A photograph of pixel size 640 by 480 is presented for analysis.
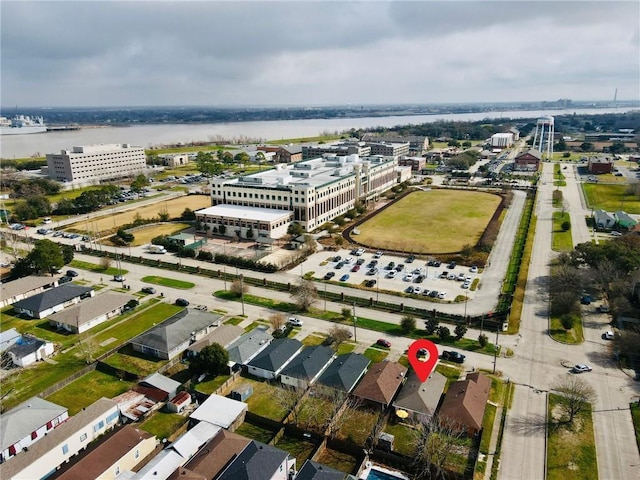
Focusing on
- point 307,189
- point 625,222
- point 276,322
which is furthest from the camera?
point 307,189

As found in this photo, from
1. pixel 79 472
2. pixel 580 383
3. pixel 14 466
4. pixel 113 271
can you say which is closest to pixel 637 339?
pixel 580 383

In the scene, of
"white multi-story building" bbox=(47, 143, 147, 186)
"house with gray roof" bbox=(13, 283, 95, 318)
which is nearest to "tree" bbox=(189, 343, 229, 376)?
"house with gray roof" bbox=(13, 283, 95, 318)

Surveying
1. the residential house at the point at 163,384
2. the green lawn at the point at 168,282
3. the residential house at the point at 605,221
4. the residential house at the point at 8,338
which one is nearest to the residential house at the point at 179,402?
the residential house at the point at 163,384

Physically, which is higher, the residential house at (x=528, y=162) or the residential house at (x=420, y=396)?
the residential house at (x=528, y=162)

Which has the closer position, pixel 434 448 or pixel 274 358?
pixel 434 448

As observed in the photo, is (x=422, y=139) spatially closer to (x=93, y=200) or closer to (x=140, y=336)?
(x=93, y=200)

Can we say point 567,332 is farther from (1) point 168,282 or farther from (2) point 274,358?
(1) point 168,282

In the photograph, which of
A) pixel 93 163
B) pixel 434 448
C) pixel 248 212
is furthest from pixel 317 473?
pixel 93 163

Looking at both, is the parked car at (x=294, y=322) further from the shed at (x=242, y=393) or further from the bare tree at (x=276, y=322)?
the shed at (x=242, y=393)

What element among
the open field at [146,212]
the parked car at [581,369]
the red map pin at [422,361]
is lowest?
the parked car at [581,369]
